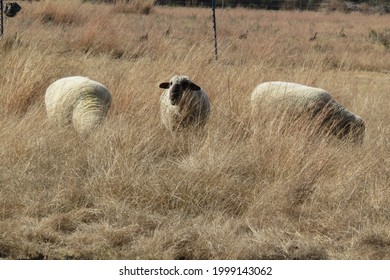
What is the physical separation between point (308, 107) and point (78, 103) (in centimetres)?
267

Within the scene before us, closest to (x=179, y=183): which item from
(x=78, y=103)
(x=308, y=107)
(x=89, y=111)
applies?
(x=89, y=111)

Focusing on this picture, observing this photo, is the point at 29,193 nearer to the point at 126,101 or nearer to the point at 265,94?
the point at 126,101

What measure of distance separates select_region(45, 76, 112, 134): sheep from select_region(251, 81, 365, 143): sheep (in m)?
1.76

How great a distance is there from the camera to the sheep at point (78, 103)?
24.3ft

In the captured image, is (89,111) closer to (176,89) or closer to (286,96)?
(176,89)

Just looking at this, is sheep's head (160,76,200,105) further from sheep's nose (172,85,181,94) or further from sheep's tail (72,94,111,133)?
sheep's tail (72,94,111,133)

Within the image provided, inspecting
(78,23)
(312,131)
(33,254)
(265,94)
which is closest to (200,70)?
(265,94)

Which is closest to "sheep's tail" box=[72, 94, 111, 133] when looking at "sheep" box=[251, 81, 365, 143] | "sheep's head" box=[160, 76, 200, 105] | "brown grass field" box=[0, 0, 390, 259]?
"brown grass field" box=[0, 0, 390, 259]

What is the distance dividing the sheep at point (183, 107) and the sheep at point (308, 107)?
2.04 ft

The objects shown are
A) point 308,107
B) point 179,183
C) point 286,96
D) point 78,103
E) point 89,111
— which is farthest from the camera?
point 286,96

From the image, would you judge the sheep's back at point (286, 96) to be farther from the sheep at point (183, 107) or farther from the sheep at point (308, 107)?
the sheep at point (183, 107)

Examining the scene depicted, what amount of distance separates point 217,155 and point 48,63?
12.4 feet

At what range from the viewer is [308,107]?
7.82 m

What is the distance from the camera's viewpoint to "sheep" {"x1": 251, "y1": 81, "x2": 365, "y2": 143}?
764cm
